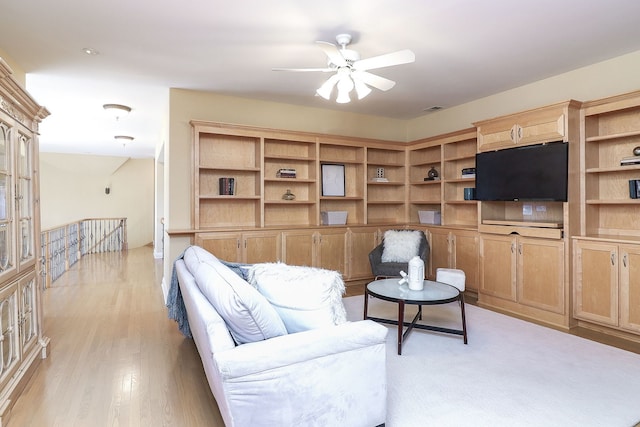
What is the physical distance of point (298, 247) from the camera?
4746 millimetres

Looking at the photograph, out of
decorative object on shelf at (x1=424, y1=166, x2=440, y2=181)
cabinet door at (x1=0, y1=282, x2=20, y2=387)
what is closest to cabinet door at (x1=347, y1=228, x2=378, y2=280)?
decorative object on shelf at (x1=424, y1=166, x2=440, y2=181)

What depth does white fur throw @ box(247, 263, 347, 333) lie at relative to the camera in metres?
1.87

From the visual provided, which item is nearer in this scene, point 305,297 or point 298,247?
point 305,297

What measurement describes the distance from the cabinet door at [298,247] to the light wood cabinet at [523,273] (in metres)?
2.16

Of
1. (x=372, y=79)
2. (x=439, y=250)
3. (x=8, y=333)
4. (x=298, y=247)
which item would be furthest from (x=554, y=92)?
(x=8, y=333)

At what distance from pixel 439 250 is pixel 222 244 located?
2961mm

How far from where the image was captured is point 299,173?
17.2 feet

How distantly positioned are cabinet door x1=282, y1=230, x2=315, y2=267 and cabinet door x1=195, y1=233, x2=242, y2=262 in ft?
2.03

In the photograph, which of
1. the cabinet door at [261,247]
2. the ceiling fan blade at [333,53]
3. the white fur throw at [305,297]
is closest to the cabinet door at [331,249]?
the cabinet door at [261,247]


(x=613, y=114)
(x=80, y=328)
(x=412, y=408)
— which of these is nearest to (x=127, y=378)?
(x=80, y=328)

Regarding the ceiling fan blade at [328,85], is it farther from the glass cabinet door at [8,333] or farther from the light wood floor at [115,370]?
the glass cabinet door at [8,333]

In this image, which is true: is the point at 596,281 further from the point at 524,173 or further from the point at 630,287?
the point at 524,173

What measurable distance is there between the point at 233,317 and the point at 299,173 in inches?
148

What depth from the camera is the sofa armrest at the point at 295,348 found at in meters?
1.48
